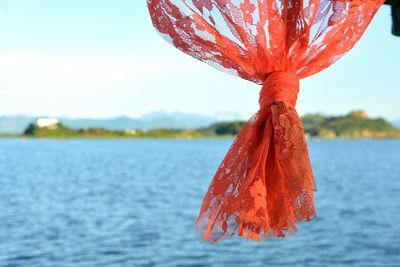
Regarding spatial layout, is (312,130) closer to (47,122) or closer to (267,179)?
(47,122)

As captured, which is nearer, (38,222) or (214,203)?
(214,203)

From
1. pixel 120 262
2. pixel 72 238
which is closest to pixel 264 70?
pixel 120 262

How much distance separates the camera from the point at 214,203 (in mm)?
1660

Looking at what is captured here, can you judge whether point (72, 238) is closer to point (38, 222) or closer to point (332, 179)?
point (38, 222)

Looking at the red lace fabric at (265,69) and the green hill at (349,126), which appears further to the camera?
the green hill at (349,126)

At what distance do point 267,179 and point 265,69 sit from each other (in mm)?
293

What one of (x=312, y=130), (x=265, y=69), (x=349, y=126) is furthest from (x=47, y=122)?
(x=265, y=69)

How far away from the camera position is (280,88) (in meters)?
1.62

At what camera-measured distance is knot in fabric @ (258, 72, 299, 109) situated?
162cm

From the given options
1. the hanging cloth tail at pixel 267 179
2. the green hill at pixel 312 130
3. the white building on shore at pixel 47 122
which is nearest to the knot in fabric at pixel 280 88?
the hanging cloth tail at pixel 267 179

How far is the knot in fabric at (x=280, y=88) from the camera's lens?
162 centimetres

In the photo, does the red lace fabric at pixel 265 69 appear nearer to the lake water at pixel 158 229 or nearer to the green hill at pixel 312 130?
the lake water at pixel 158 229

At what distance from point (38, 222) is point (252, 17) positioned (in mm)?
15429

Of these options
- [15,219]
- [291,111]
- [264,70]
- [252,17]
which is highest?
[252,17]
